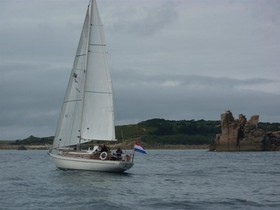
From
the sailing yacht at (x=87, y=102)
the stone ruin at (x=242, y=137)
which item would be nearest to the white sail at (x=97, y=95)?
the sailing yacht at (x=87, y=102)

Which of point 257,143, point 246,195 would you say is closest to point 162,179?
point 246,195

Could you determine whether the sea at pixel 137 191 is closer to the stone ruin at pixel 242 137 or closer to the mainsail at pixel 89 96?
the mainsail at pixel 89 96

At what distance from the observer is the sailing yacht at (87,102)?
179ft

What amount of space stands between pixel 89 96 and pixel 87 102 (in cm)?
51

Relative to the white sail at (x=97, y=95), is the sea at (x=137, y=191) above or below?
below

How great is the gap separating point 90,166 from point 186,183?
8738mm

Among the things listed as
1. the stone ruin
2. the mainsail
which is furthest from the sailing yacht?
the stone ruin

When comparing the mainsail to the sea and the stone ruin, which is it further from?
the stone ruin

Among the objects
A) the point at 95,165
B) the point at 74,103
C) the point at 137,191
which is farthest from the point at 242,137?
the point at 137,191

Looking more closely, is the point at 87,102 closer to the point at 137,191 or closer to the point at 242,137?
the point at 137,191

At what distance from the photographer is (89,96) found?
55.2m

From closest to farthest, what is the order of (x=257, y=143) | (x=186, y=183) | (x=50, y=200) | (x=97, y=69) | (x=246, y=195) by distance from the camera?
(x=50, y=200)
(x=246, y=195)
(x=186, y=183)
(x=97, y=69)
(x=257, y=143)

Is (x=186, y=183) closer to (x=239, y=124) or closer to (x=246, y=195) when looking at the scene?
(x=246, y=195)

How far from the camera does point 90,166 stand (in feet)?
172
